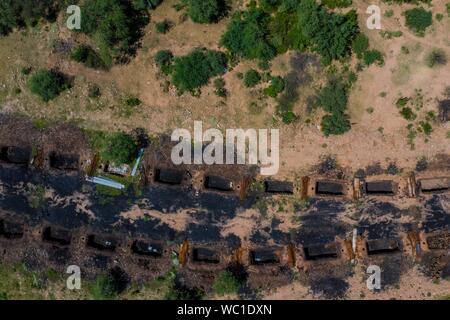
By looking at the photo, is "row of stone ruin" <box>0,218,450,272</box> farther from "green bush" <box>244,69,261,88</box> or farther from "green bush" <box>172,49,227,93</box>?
"green bush" <box>244,69,261,88</box>

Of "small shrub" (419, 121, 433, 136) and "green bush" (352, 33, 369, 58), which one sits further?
"small shrub" (419, 121, 433, 136)

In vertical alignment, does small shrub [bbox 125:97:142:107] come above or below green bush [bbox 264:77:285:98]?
below

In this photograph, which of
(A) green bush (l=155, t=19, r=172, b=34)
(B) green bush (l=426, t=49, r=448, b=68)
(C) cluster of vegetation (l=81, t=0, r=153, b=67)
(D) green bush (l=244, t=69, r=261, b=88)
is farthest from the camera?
(A) green bush (l=155, t=19, r=172, b=34)

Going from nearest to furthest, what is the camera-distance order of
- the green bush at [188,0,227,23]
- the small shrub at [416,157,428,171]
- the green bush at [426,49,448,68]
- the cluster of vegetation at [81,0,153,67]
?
the green bush at [188,0,227,23] → the cluster of vegetation at [81,0,153,67] → the green bush at [426,49,448,68] → the small shrub at [416,157,428,171]

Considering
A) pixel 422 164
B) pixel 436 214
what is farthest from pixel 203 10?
pixel 436 214

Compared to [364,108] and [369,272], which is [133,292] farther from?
[364,108]

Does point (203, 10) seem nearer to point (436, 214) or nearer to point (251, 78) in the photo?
point (251, 78)

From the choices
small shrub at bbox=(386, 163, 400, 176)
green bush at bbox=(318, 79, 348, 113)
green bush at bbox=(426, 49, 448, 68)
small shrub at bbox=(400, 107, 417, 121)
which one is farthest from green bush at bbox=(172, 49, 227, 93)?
green bush at bbox=(426, 49, 448, 68)
